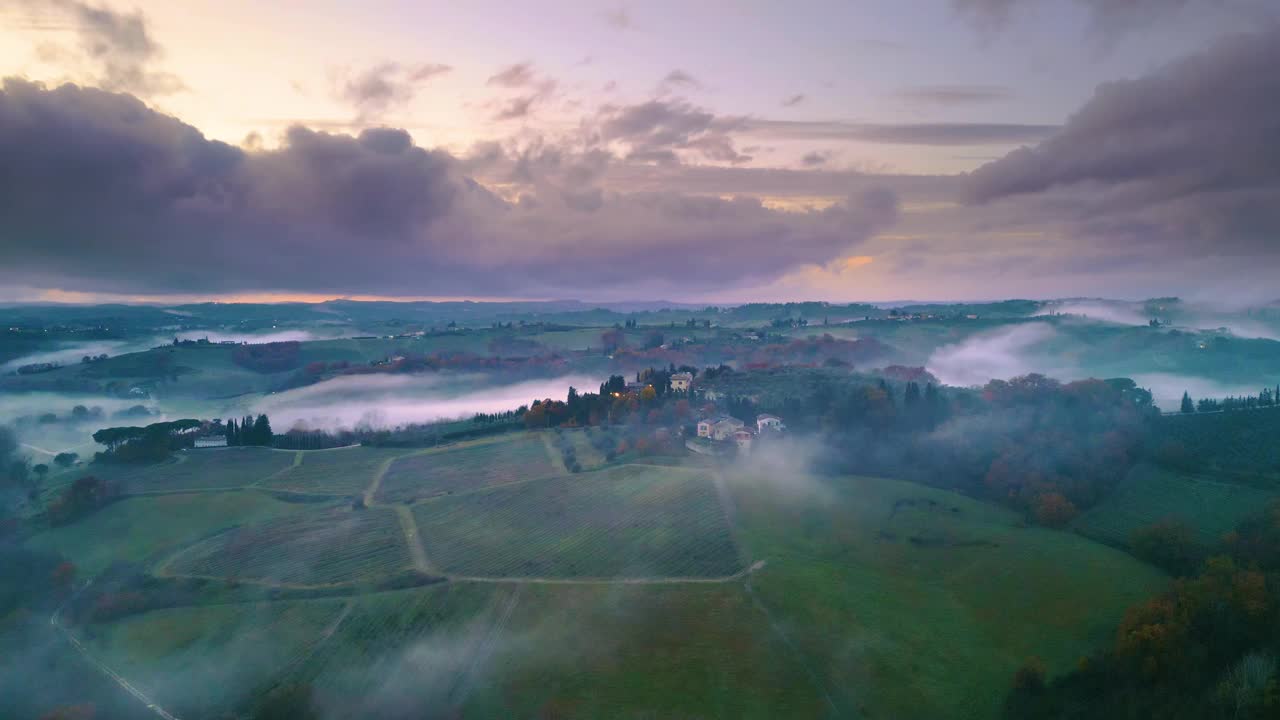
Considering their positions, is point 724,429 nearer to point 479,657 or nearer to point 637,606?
point 637,606

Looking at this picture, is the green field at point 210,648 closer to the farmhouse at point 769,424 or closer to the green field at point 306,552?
the green field at point 306,552

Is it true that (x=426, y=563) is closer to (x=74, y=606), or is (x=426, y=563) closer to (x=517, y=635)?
(x=517, y=635)

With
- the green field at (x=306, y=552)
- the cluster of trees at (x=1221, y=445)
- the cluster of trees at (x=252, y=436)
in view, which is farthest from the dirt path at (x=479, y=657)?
the cluster of trees at (x=1221, y=445)

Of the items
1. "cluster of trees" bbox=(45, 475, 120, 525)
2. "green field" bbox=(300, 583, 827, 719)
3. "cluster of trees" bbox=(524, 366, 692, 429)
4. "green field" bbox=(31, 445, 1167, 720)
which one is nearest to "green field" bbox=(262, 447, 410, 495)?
"green field" bbox=(31, 445, 1167, 720)

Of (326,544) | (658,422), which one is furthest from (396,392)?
(326,544)

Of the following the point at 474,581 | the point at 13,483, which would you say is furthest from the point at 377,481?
the point at 13,483

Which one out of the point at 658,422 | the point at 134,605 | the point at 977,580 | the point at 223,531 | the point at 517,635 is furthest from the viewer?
the point at 658,422
